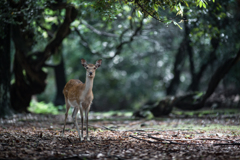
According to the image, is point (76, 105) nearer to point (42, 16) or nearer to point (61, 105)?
point (42, 16)

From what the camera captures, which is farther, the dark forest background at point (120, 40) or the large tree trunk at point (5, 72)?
the large tree trunk at point (5, 72)

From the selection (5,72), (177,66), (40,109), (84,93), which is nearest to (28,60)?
(5,72)

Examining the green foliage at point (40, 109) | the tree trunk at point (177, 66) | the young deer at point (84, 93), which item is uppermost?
the tree trunk at point (177, 66)

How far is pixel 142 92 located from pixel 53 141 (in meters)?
15.5

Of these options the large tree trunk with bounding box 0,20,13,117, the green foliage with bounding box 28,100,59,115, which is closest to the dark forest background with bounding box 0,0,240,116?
the large tree trunk with bounding box 0,20,13,117

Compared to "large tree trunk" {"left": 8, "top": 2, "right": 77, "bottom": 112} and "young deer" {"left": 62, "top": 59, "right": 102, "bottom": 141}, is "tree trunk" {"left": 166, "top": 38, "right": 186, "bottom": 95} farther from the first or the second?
"young deer" {"left": 62, "top": 59, "right": 102, "bottom": 141}

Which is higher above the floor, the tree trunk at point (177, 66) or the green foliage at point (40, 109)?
the tree trunk at point (177, 66)

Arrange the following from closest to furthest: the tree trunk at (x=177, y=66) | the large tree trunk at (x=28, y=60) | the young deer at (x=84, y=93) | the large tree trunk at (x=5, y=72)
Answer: the young deer at (x=84, y=93) → the large tree trunk at (x=5, y=72) → the large tree trunk at (x=28, y=60) → the tree trunk at (x=177, y=66)

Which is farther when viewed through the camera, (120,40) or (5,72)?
(120,40)

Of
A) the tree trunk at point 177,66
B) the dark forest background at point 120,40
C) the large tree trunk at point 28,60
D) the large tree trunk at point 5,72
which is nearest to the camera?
the dark forest background at point 120,40

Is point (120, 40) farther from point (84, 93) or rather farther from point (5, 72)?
point (84, 93)

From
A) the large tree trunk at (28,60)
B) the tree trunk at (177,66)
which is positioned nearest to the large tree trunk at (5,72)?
the large tree trunk at (28,60)

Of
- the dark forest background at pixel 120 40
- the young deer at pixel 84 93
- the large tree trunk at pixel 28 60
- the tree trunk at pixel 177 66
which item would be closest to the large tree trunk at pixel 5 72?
the dark forest background at pixel 120 40

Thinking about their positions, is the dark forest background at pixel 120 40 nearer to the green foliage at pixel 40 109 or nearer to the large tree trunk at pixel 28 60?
the large tree trunk at pixel 28 60
